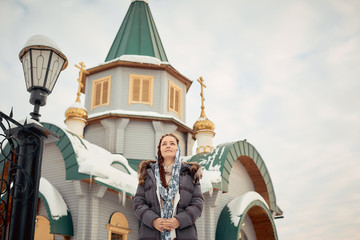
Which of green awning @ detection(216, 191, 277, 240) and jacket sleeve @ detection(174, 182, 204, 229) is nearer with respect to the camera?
jacket sleeve @ detection(174, 182, 204, 229)

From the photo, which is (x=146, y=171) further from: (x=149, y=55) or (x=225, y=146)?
(x=149, y=55)

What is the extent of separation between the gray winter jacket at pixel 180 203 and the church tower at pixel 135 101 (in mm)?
10965

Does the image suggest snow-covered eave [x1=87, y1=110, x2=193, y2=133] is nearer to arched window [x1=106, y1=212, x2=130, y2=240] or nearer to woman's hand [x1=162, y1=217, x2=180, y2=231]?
arched window [x1=106, y1=212, x2=130, y2=240]

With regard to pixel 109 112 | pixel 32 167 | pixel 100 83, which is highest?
pixel 100 83

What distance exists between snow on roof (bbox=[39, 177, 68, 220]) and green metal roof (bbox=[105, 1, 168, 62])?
7.69 m

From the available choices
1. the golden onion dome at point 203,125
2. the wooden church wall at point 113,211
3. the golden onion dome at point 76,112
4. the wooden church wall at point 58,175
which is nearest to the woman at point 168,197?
the wooden church wall at point 113,211

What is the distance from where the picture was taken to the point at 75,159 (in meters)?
10.0

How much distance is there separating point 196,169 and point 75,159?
7128 millimetres

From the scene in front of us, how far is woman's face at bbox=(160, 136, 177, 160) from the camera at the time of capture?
3566mm

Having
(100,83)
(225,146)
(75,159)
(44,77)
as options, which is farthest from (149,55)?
(44,77)

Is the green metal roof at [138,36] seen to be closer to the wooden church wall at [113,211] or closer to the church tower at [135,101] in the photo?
the church tower at [135,101]

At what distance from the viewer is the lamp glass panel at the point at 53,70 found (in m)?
4.07

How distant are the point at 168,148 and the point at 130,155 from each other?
36.4 ft

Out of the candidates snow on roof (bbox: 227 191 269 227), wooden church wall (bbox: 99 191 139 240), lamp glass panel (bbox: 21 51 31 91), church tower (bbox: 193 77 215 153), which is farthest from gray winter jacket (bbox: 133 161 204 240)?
church tower (bbox: 193 77 215 153)
